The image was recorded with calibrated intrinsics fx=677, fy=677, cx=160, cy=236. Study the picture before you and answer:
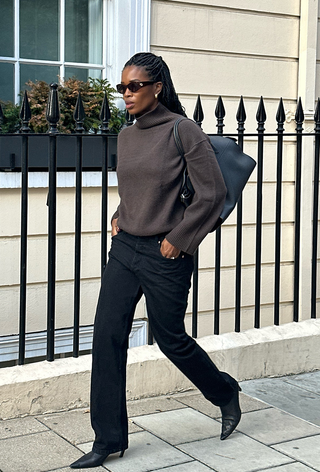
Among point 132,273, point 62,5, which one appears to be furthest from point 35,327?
point 62,5

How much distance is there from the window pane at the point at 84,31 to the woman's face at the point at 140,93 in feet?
8.34

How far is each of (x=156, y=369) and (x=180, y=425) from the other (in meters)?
0.53

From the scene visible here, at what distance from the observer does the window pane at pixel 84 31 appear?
544 centimetres

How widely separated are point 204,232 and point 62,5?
3.11m

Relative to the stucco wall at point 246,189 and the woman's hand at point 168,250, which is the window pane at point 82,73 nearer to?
the stucco wall at point 246,189

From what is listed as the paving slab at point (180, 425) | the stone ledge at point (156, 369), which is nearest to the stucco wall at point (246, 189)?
the stone ledge at point (156, 369)

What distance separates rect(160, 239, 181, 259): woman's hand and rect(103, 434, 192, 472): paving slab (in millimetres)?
983

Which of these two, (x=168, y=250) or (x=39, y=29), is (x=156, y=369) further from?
(x=39, y=29)

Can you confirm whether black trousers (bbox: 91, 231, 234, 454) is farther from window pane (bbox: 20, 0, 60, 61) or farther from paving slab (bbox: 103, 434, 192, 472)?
window pane (bbox: 20, 0, 60, 61)

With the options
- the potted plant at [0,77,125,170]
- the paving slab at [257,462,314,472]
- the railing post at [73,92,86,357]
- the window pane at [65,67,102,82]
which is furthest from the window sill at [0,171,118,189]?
the paving slab at [257,462,314,472]

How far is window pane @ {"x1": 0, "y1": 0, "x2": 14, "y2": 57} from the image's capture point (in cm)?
517

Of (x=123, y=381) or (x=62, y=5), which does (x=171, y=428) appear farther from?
(x=62, y=5)

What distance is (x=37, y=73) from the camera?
5.31 meters

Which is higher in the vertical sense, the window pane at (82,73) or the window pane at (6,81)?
the window pane at (82,73)
